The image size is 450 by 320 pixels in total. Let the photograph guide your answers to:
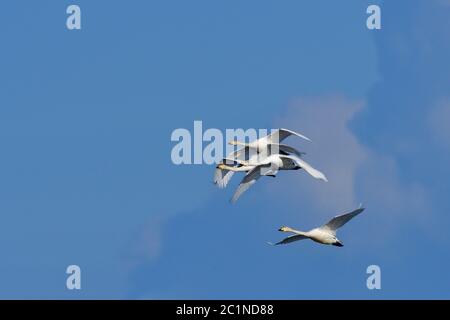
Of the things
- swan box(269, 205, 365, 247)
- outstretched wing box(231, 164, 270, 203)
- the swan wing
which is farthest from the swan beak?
the swan wing

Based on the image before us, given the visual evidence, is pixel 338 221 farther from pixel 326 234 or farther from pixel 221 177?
pixel 221 177

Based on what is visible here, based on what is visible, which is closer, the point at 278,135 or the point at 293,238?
the point at 293,238

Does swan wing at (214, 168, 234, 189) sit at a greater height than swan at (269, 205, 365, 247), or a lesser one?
greater

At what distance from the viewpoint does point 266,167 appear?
7869 centimetres

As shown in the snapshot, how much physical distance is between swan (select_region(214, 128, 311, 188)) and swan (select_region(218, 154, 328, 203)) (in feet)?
2.91

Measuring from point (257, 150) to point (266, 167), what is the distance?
9.18ft

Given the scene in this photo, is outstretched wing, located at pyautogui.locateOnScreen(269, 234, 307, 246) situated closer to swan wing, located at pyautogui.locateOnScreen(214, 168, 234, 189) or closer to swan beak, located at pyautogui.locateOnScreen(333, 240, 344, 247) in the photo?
swan beak, located at pyautogui.locateOnScreen(333, 240, 344, 247)

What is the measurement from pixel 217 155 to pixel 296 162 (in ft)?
24.7

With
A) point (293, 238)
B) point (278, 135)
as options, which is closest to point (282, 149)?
point (278, 135)

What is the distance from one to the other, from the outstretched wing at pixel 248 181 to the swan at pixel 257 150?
1.17 meters

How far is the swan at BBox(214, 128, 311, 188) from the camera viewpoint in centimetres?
8031

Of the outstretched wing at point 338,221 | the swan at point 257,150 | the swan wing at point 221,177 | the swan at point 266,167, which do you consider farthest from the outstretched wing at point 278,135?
the outstretched wing at point 338,221
